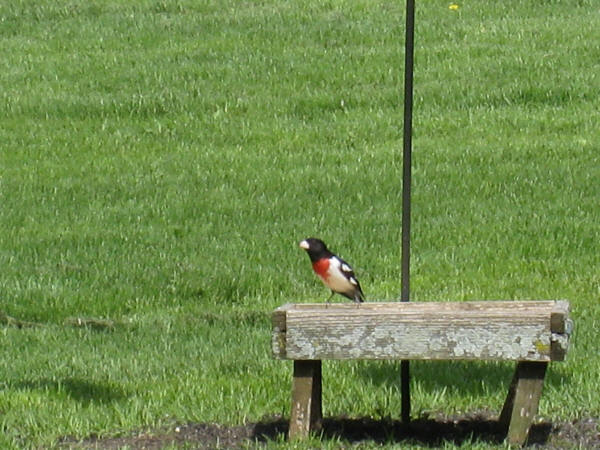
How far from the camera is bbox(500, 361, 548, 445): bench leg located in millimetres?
5250

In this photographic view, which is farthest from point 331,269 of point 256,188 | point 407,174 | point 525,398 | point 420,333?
point 256,188

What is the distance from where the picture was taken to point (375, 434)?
5844 millimetres

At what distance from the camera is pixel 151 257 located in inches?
382

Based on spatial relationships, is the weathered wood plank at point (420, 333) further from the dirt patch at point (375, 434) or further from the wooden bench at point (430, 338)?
the dirt patch at point (375, 434)

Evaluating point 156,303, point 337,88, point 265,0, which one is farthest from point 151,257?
point 265,0

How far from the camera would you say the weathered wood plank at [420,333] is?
200 inches

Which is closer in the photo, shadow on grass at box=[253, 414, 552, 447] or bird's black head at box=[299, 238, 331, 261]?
shadow on grass at box=[253, 414, 552, 447]

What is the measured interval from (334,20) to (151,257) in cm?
862

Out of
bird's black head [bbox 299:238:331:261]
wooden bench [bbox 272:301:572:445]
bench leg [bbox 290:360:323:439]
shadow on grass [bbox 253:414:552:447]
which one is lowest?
shadow on grass [bbox 253:414:552:447]

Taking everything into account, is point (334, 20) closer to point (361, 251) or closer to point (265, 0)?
point (265, 0)

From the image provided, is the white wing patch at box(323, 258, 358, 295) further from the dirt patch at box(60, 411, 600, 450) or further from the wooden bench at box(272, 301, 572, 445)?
the wooden bench at box(272, 301, 572, 445)

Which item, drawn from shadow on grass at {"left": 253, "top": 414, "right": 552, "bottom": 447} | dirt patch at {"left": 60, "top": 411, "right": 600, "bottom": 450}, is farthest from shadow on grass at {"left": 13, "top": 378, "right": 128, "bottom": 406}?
shadow on grass at {"left": 253, "top": 414, "right": 552, "bottom": 447}

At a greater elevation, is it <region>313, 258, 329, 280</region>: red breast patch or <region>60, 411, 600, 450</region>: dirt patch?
<region>313, 258, 329, 280</region>: red breast patch

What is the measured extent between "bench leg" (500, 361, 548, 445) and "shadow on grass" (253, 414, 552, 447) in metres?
0.24
